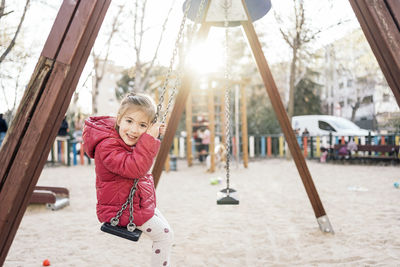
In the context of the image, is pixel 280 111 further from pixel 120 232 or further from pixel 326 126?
pixel 326 126

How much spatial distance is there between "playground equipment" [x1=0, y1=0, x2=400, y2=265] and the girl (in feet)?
0.82

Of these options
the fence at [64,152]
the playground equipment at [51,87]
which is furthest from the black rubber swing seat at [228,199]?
the fence at [64,152]

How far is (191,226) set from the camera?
12.7ft

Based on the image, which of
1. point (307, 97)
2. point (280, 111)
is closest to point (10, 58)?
point (280, 111)

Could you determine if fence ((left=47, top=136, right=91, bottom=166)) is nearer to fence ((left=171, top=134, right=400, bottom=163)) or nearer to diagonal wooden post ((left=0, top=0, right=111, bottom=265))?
fence ((left=171, top=134, right=400, bottom=163))

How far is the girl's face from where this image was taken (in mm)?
1812

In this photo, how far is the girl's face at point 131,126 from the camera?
5.95 feet

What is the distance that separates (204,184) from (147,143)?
5623 millimetres

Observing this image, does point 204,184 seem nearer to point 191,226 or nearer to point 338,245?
point 191,226

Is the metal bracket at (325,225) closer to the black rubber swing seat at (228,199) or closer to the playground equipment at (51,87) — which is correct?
the black rubber swing seat at (228,199)

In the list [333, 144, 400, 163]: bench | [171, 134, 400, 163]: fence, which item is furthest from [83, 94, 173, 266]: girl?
[333, 144, 400, 163]: bench

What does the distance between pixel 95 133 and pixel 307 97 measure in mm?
21730

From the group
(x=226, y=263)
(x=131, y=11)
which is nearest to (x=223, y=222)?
(x=226, y=263)

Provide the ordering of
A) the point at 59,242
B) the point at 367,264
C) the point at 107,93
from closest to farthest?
the point at 367,264
the point at 59,242
the point at 107,93
